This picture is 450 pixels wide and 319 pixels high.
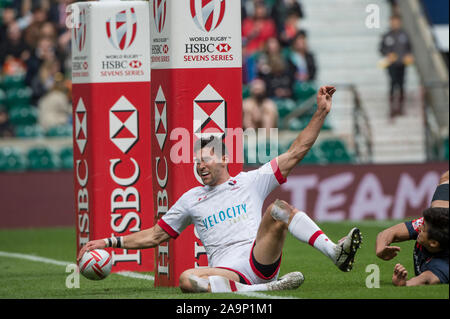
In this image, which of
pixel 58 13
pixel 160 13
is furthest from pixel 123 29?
pixel 58 13

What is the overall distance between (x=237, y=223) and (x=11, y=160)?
1063 centimetres

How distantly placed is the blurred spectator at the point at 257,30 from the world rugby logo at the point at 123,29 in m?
9.88

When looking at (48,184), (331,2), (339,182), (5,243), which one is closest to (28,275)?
(5,243)

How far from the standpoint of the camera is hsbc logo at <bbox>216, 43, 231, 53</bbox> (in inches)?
398

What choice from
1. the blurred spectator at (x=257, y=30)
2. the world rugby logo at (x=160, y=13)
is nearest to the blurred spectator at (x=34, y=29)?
the blurred spectator at (x=257, y=30)

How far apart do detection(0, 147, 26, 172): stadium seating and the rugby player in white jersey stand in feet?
33.4

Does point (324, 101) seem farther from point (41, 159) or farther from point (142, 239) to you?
point (41, 159)

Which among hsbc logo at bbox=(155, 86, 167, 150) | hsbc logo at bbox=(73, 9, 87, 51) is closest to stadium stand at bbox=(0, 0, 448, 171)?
hsbc logo at bbox=(73, 9, 87, 51)

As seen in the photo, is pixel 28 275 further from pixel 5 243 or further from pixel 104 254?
pixel 5 243

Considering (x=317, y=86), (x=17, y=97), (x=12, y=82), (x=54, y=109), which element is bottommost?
(x=54, y=109)

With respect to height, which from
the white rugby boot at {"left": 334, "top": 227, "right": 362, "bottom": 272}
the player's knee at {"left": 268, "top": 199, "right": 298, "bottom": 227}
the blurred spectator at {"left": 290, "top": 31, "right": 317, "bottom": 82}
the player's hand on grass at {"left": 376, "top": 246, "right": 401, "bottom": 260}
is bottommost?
the player's hand on grass at {"left": 376, "top": 246, "right": 401, "bottom": 260}

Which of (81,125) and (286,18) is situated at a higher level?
(286,18)

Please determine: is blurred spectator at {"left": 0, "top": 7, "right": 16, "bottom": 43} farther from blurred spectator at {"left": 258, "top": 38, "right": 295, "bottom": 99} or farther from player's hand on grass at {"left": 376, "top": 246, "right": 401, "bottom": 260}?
player's hand on grass at {"left": 376, "top": 246, "right": 401, "bottom": 260}

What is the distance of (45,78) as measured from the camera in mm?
21219
